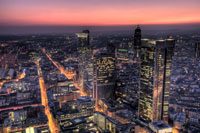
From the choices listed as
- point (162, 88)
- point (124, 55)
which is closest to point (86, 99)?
point (162, 88)

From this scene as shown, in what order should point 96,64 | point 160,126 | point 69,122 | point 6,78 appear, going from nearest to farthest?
point 160,126, point 69,122, point 96,64, point 6,78

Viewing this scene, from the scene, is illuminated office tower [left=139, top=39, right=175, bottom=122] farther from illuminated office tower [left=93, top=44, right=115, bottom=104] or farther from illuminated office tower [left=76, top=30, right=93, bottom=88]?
illuminated office tower [left=76, top=30, right=93, bottom=88]

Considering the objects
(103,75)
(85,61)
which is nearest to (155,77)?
(103,75)

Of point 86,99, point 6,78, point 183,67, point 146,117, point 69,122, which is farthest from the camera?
point 183,67

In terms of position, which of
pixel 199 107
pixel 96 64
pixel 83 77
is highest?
pixel 96 64

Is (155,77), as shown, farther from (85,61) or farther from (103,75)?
(85,61)

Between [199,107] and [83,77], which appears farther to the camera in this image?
[83,77]

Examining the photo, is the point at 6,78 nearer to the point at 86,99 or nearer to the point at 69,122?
the point at 86,99

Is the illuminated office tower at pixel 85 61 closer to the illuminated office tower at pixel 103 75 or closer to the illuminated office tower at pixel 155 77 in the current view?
the illuminated office tower at pixel 103 75
